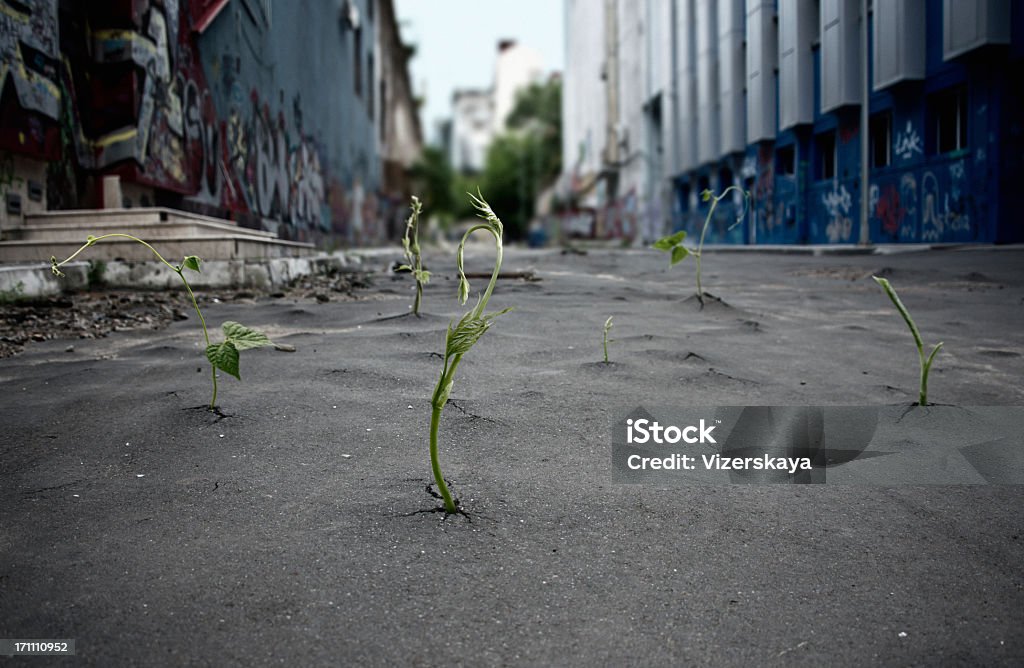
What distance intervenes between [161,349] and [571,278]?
14.4ft

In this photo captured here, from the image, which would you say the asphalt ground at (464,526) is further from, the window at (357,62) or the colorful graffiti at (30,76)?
the window at (357,62)

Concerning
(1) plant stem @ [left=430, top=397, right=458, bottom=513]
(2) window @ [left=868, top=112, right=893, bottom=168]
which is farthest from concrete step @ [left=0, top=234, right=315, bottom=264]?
(2) window @ [left=868, top=112, right=893, bottom=168]

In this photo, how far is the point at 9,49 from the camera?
7.14 m

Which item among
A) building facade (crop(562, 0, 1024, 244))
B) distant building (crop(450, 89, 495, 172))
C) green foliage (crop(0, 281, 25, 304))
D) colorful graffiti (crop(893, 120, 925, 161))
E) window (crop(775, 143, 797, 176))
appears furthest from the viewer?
distant building (crop(450, 89, 495, 172))

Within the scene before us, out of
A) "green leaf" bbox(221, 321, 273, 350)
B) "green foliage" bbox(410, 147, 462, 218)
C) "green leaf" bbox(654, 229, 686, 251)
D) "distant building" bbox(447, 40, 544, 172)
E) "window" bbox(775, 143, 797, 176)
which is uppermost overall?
"distant building" bbox(447, 40, 544, 172)

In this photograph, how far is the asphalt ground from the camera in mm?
1643

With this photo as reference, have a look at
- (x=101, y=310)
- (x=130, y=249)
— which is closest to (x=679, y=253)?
(x=101, y=310)

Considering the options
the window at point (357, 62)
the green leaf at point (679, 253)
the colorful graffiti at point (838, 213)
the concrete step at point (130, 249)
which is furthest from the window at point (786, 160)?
the green leaf at point (679, 253)

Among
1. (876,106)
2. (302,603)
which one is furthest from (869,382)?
Result: (876,106)

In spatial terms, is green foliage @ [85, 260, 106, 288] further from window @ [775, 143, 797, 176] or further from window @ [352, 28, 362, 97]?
window @ [352, 28, 362, 97]

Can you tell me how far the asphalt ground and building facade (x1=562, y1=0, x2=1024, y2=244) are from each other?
11.4 metres

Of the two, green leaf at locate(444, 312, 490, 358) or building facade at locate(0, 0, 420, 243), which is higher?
building facade at locate(0, 0, 420, 243)

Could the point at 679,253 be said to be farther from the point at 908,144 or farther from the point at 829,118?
the point at 829,118

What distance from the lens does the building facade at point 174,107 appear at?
7.60m
